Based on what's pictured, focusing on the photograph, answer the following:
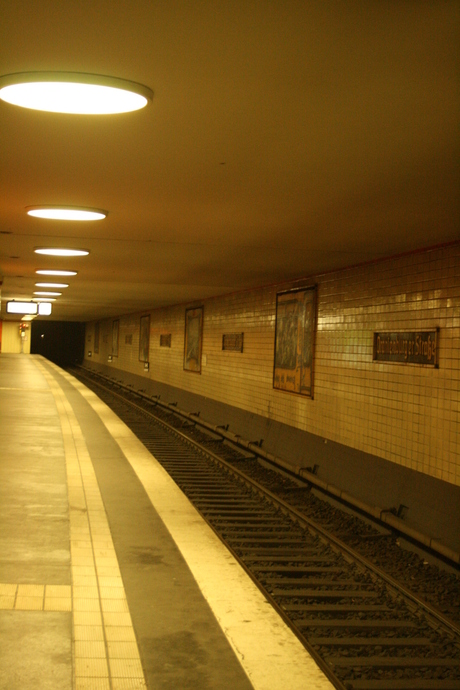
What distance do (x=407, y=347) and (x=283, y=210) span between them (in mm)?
2837

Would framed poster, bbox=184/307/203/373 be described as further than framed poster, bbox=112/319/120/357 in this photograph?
No

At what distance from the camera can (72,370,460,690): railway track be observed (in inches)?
197

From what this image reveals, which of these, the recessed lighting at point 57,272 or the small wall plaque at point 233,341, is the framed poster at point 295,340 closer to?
the small wall plaque at point 233,341

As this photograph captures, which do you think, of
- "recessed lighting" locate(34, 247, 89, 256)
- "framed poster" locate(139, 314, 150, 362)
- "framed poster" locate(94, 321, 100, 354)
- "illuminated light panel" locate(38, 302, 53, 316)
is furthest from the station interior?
"framed poster" locate(94, 321, 100, 354)

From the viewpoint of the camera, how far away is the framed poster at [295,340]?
459 inches

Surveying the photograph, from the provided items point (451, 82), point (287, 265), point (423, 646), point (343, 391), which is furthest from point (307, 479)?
point (451, 82)

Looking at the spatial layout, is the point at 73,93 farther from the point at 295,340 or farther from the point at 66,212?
the point at 295,340

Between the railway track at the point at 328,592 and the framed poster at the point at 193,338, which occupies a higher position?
the framed poster at the point at 193,338

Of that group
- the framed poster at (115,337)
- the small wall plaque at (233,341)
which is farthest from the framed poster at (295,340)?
the framed poster at (115,337)

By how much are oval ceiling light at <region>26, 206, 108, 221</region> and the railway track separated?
3171mm

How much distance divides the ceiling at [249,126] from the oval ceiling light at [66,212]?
0.52 feet

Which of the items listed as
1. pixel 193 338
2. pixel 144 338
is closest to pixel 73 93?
pixel 193 338

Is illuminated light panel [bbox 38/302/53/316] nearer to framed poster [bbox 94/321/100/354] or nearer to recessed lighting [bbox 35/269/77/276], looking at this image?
framed poster [bbox 94/321/100/354]

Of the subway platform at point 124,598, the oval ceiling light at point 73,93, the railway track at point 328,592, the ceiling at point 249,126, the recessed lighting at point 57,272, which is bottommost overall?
the railway track at point 328,592
